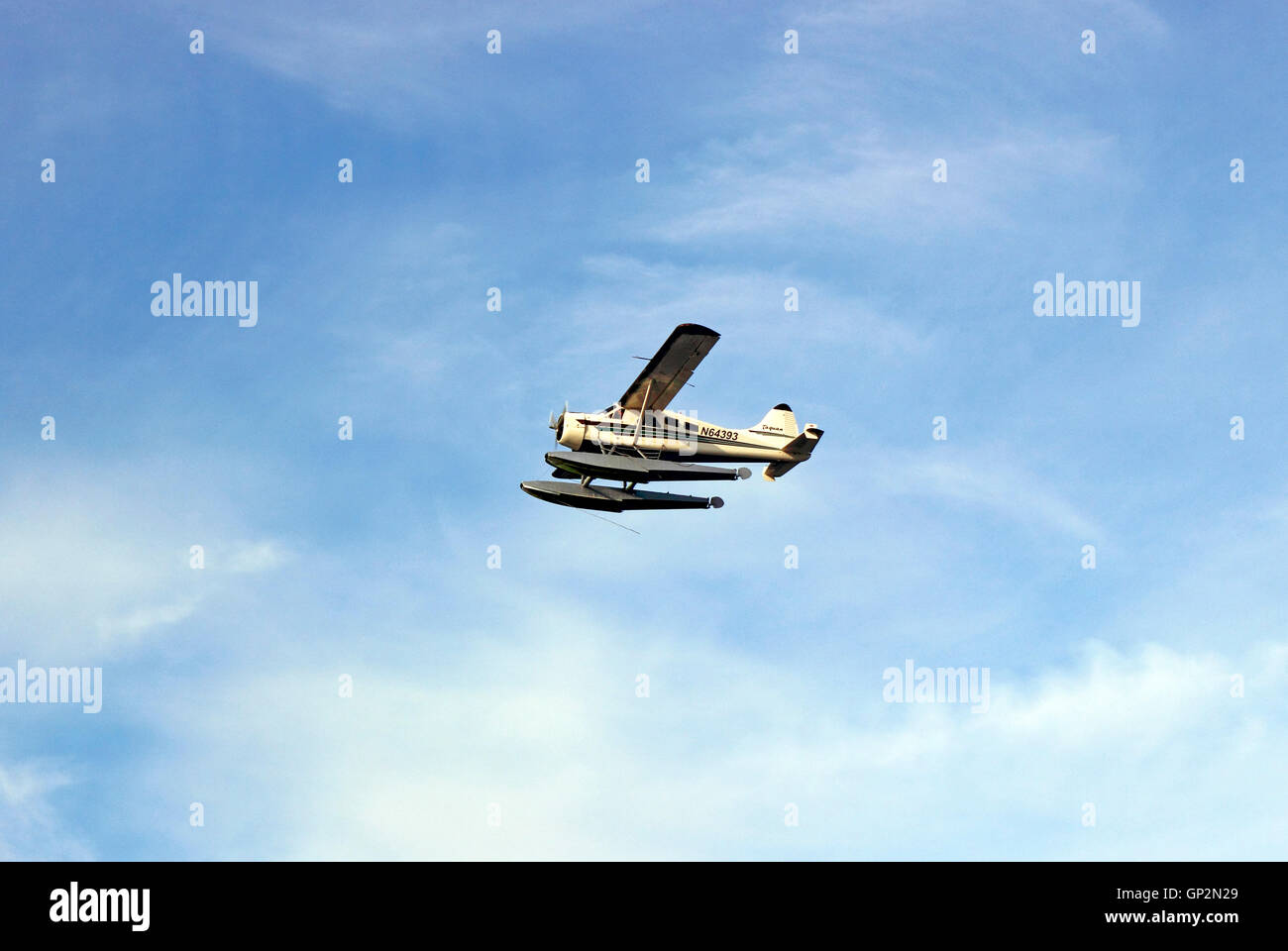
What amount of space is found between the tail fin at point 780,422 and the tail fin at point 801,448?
0.56m

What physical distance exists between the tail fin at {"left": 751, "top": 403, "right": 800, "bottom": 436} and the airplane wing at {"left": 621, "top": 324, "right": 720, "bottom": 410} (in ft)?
15.4

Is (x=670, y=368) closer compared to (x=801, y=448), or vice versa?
(x=670, y=368)

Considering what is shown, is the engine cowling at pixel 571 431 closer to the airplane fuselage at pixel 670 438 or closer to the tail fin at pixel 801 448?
the airplane fuselage at pixel 670 438

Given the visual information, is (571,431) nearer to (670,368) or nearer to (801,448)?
(670,368)

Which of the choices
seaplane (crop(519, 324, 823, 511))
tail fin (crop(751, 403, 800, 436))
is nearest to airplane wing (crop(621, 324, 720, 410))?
seaplane (crop(519, 324, 823, 511))

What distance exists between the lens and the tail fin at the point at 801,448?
176 ft

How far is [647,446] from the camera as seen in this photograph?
167ft

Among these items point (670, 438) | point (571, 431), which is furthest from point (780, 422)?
point (571, 431)

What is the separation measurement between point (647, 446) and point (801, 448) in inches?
258

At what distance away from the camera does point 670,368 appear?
49906 millimetres

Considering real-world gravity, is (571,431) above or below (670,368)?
below

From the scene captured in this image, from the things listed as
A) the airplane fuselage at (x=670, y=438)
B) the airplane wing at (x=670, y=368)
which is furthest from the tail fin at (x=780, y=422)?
the airplane wing at (x=670, y=368)
